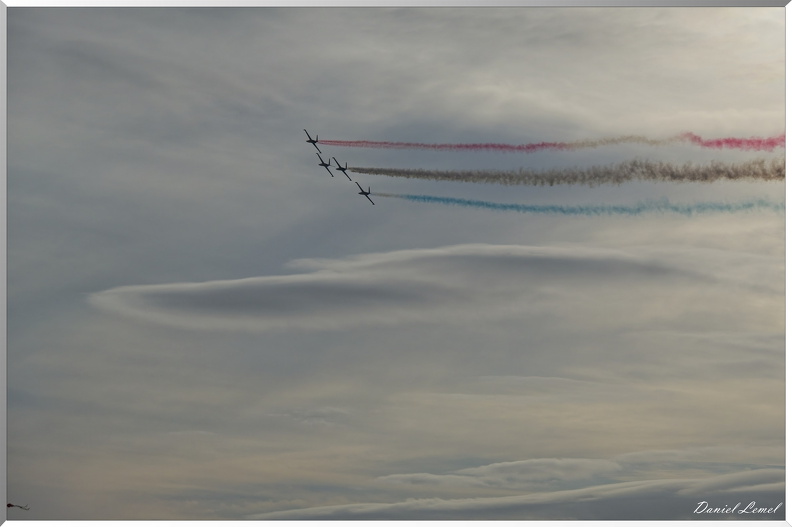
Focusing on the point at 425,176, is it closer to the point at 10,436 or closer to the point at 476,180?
the point at 476,180

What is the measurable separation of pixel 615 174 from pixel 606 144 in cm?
78

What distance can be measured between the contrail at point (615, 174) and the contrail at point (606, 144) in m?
0.42

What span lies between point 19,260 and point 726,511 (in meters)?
17.9

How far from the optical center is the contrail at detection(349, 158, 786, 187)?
21031 mm

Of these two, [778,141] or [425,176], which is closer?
[778,141]

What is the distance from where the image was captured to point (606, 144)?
841 inches

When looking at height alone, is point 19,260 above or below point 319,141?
below

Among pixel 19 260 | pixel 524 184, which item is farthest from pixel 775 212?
pixel 19 260

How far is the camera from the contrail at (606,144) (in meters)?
20.9

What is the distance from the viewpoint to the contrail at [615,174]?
2103 cm

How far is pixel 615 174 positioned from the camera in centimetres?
2156

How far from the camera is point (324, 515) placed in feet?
69.2

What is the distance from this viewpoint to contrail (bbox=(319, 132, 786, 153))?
68.5 ft

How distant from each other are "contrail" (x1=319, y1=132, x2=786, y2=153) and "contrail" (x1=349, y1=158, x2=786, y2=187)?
42 cm
